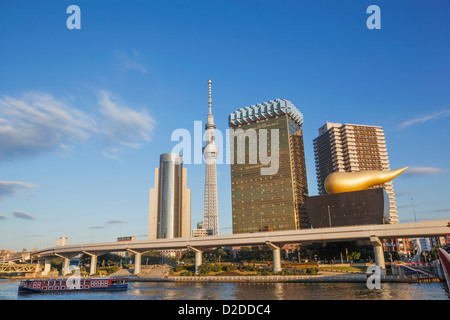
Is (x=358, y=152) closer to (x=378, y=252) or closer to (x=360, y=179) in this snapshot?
(x=360, y=179)

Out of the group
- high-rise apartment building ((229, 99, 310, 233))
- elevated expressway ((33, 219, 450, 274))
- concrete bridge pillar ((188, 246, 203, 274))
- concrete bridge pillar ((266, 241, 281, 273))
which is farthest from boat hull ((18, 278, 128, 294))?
high-rise apartment building ((229, 99, 310, 233))

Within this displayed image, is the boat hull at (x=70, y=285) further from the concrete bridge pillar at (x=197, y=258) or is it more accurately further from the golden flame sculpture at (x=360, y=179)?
the golden flame sculpture at (x=360, y=179)

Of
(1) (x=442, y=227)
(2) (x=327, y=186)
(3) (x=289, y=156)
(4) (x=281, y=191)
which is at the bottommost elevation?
(1) (x=442, y=227)

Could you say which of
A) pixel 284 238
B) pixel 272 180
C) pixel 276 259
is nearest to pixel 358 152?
pixel 272 180

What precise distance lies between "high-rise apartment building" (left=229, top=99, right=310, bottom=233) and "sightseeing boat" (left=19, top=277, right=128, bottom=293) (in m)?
115

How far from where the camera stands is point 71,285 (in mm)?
Result: 69500

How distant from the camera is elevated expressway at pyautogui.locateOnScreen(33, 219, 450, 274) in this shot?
75000 mm

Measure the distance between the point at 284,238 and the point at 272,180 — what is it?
319 ft

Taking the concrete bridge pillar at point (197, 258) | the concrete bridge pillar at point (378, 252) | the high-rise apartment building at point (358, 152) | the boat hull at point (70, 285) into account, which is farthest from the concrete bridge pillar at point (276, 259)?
the high-rise apartment building at point (358, 152)

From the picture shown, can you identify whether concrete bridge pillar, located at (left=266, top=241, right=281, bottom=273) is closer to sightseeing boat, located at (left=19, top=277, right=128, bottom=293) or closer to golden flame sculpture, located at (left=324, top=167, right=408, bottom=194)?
golden flame sculpture, located at (left=324, top=167, right=408, bottom=194)
